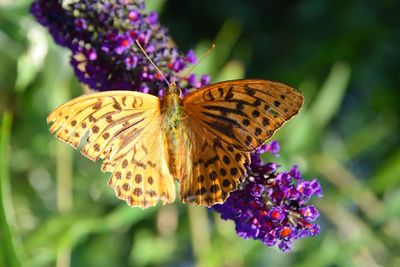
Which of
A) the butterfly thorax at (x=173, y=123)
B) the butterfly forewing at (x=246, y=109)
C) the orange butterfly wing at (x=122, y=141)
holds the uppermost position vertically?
the butterfly forewing at (x=246, y=109)

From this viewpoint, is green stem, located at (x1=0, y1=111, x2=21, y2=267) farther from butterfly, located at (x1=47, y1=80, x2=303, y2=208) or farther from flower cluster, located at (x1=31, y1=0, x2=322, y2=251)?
flower cluster, located at (x1=31, y1=0, x2=322, y2=251)

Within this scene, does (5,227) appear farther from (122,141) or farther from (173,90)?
(173,90)

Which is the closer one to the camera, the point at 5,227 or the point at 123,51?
the point at 5,227

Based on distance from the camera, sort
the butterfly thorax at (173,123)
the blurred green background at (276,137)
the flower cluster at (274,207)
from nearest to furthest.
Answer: the flower cluster at (274,207) < the butterfly thorax at (173,123) < the blurred green background at (276,137)

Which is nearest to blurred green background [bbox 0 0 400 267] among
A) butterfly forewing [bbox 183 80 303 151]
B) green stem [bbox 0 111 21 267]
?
green stem [bbox 0 111 21 267]

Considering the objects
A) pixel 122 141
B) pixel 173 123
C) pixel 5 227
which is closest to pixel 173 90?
pixel 173 123

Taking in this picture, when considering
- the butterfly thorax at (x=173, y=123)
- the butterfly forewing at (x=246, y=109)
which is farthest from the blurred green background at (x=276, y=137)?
the butterfly forewing at (x=246, y=109)

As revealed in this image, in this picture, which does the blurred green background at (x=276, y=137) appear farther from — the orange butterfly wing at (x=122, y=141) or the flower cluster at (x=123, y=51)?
the flower cluster at (x=123, y=51)
